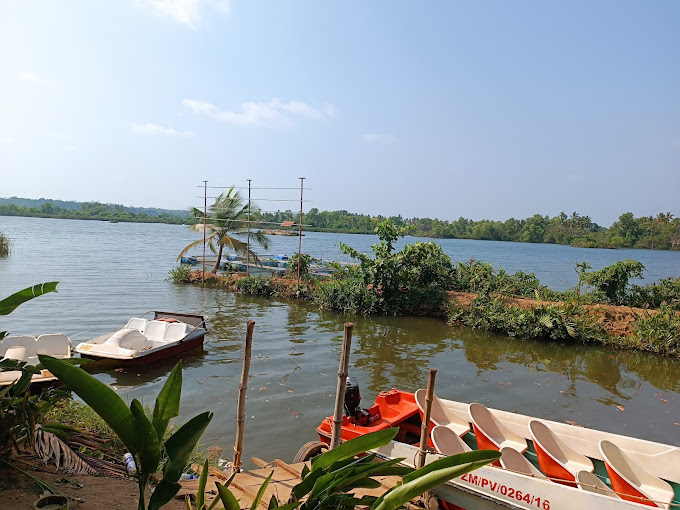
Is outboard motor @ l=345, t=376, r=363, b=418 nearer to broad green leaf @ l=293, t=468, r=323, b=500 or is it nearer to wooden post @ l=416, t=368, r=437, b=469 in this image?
wooden post @ l=416, t=368, r=437, b=469

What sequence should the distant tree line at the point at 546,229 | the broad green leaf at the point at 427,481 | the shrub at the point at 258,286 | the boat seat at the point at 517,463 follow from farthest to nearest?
1. the distant tree line at the point at 546,229
2. the shrub at the point at 258,286
3. the boat seat at the point at 517,463
4. the broad green leaf at the point at 427,481

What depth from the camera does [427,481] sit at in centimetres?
184

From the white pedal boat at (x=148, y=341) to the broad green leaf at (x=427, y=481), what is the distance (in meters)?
9.49

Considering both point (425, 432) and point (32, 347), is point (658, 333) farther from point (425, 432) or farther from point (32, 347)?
point (32, 347)

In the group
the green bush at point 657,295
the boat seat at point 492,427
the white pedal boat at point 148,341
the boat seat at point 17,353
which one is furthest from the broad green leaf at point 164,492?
the green bush at point 657,295

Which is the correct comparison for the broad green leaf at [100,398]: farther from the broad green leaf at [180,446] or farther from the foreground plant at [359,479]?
the foreground plant at [359,479]

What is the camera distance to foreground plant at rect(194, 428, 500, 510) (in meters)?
1.87

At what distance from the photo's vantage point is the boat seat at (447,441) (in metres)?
5.82

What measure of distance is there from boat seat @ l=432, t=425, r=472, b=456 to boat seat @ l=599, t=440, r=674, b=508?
1.56 m

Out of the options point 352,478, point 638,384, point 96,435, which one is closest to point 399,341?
point 638,384

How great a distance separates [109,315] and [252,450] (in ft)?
35.7

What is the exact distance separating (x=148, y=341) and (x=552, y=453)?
892 centimetres

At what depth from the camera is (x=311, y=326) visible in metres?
16.0

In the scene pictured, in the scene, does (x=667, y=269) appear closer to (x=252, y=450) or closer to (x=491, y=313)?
(x=491, y=313)
